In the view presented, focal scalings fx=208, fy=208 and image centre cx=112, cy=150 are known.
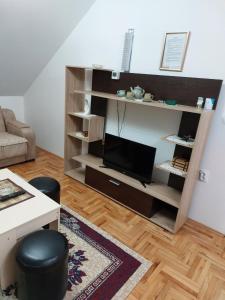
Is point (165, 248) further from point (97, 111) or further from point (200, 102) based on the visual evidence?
point (97, 111)

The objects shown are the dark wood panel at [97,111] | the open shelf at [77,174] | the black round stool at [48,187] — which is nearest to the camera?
the black round stool at [48,187]

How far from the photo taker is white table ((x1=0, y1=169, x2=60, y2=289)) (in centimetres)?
125

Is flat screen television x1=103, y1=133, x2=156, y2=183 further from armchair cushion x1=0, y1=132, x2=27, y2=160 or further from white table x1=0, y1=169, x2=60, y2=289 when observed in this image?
armchair cushion x1=0, y1=132, x2=27, y2=160

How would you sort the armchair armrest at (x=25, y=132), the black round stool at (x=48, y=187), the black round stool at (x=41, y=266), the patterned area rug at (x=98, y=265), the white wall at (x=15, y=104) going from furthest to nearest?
the white wall at (x=15, y=104)
the armchair armrest at (x=25, y=132)
the black round stool at (x=48, y=187)
the patterned area rug at (x=98, y=265)
the black round stool at (x=41, y=266)

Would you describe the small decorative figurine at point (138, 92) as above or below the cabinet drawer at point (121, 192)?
above

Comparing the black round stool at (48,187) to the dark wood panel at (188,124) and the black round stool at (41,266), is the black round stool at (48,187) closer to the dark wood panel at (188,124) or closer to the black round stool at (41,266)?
the black round stool at (41,266)

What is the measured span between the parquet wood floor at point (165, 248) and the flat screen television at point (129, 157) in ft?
1.40

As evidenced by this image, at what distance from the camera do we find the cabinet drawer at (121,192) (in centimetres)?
221

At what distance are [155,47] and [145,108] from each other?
0.64m

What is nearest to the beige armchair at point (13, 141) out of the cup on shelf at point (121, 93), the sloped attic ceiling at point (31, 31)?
the sloped attic ceiling at point (31, 31)

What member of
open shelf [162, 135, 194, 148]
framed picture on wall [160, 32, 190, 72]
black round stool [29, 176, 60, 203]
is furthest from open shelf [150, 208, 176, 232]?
framed picture on wall [160, 32, 190, 72]

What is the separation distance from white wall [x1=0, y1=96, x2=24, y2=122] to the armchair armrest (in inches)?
24.2

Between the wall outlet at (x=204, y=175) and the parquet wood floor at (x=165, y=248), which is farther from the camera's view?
the wall outlet at (x=204, y=175)

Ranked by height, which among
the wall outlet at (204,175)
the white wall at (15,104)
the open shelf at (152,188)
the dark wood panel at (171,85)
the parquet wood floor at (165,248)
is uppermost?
the dark wood panel at (171,85)
